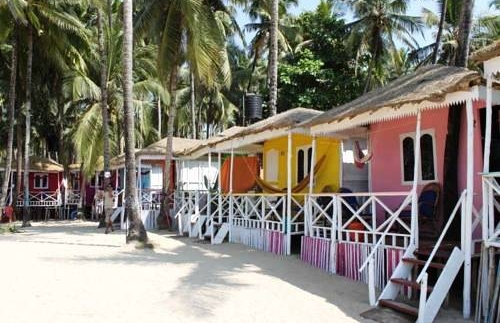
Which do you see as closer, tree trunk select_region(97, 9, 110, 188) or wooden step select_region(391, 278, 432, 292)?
wooden step select_region(391, 278, 432, 292)

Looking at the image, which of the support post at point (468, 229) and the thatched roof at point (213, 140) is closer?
the support post at point (468, 229)

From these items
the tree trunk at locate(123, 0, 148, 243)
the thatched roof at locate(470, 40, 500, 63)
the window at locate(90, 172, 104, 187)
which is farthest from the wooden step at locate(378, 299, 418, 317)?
the window at locate(90, 172, 104, 187)

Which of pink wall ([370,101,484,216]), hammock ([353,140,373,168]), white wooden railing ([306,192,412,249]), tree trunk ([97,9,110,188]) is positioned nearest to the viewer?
white wooden railing ([306,192,412,249])

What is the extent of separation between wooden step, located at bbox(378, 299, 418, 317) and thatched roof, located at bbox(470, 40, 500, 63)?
3333mm

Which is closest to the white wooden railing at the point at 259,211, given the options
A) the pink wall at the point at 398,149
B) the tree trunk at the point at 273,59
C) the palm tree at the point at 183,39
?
the pink wall at the point at 398,149

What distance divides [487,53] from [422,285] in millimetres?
3030

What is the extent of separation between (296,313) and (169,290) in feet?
7.07

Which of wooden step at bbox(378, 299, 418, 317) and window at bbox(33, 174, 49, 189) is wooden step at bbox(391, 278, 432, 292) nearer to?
wooden step at bbox(378, 299, 418, 317)

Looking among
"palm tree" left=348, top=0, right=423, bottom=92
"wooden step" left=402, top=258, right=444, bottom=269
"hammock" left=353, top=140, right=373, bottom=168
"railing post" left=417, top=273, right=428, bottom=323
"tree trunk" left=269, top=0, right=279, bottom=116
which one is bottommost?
"railing post" left=417, top=273, right=428, bottom=323

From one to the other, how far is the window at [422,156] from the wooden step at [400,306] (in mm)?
3688

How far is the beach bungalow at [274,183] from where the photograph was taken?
477 inches

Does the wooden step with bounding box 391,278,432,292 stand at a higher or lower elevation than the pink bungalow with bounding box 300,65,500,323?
lower

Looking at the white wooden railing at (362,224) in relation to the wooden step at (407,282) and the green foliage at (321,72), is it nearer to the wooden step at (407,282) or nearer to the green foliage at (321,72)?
the wooden step at (407,282)

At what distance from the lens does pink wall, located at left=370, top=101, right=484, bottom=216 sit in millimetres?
9062
